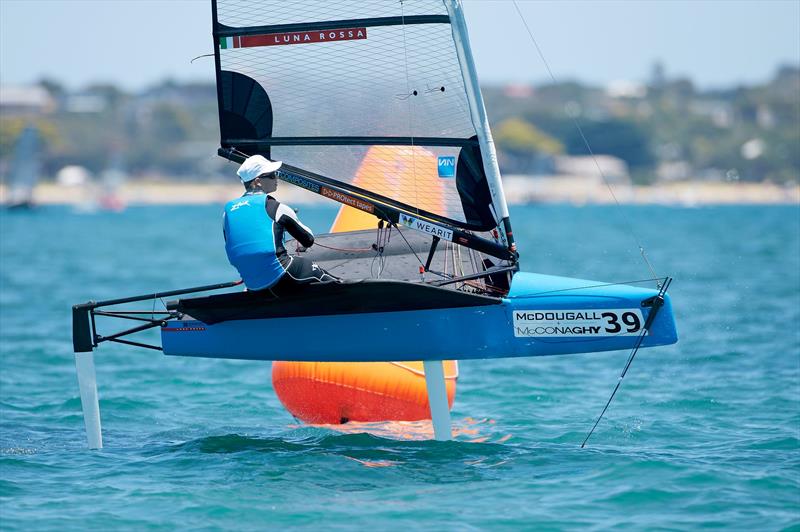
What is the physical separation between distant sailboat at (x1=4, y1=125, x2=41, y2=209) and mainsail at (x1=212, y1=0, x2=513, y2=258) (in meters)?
44.6

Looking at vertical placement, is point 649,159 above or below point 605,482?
above

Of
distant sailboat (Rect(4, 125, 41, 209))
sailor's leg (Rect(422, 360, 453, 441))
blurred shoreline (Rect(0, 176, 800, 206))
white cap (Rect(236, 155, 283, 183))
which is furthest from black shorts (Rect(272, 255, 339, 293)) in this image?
→ blurred shoreline (Rect(0, 176, 800, 206))

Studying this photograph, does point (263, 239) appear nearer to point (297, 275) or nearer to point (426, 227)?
point (297, 275)

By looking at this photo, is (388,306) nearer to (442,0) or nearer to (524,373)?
(442,0)

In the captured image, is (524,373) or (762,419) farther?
(524,373)

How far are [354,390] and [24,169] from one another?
51.1 meters

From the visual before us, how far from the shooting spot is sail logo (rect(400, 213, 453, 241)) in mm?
Result: 6844

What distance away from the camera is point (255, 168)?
6.57 meters

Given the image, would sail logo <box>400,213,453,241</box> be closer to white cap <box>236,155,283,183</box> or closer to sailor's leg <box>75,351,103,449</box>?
white cap <box>236,155,283,183</box>

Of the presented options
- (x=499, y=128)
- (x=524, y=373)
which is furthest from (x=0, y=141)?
(x=524, y=373)

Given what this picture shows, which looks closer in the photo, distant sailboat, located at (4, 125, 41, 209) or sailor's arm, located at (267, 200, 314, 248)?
sailor's arm, located at (267, 200, 314, 248)

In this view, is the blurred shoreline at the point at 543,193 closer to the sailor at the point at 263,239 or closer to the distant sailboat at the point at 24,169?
the distant sailboat at the point at 24,169

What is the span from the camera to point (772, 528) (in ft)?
17.4

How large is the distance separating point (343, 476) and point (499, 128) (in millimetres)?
114829
